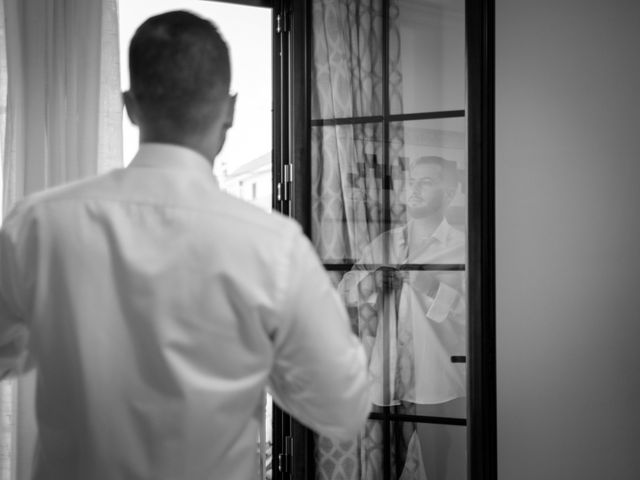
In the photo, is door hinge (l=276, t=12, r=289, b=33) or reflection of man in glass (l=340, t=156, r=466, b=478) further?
door hinge (l=276, t=12, r=289, b=33)

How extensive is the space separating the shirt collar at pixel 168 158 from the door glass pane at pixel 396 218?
128 centimetres

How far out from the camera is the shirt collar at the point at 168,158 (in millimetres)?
886

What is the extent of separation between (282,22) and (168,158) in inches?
58.7

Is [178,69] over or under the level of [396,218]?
over

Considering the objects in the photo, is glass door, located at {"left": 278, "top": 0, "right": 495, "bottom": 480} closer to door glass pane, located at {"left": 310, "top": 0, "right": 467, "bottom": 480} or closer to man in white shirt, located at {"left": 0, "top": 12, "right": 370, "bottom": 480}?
door glass pane, located at {"left": 310, "top": 0, "right": 467, "bottom": 480}

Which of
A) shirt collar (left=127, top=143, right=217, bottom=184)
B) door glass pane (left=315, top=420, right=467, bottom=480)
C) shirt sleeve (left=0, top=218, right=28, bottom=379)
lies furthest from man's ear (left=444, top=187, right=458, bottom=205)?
shirt sleeve (left=0, top=218, right=28, bottom=379)

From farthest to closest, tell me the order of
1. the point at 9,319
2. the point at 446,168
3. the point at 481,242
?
the point at 446,168
the point at 481,242
the point at 9,319

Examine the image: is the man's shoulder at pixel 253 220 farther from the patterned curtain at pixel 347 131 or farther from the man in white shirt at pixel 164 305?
the patterned curtain at pixel 347 131

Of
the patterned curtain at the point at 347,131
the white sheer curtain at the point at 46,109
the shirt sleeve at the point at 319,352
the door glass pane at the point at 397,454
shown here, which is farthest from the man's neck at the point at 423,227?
the shirt sleeve at the point at 319,352

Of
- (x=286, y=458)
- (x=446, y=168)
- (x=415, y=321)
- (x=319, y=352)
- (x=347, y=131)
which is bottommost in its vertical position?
(x=286, y=458)

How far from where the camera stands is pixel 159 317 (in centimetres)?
82

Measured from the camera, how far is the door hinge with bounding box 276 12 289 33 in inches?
86.9

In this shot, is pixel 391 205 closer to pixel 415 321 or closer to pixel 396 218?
pixel 396 218

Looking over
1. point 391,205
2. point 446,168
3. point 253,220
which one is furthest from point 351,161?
point 253,220
